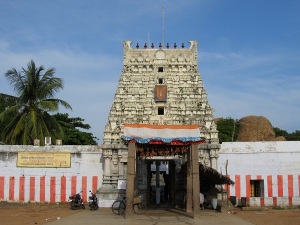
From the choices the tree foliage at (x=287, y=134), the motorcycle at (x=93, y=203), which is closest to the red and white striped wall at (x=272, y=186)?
the motorcycle at (x=93, y=203)

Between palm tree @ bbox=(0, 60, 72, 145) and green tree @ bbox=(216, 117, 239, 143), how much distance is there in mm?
32494

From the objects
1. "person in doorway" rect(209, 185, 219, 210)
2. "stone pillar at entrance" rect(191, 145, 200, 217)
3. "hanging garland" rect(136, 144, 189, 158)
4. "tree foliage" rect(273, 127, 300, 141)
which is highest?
"tree foliage" rect(273, 127, 300, 141)

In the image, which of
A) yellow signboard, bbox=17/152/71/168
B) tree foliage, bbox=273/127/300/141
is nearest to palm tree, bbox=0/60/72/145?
yellow signboard, bbox=17/152/71/168

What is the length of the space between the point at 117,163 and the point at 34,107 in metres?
8.28

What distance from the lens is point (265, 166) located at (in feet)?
80.8

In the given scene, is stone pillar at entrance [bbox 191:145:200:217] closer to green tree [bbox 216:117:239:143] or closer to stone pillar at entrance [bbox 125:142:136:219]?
stone pillar at entrance [bbox 125:142:136:219]

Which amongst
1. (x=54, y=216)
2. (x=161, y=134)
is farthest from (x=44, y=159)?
(x=161, y=134)

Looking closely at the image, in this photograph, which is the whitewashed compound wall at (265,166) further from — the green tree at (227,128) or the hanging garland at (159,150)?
the green tree at (227,128)

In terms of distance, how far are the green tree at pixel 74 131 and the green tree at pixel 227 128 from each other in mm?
18960

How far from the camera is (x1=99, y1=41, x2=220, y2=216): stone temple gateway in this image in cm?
2405

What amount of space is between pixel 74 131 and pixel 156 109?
21474mm

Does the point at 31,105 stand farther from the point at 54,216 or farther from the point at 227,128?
the point at 227,128

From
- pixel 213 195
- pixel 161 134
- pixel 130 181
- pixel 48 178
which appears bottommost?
pixel 213 195

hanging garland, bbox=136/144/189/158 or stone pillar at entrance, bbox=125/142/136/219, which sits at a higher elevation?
hanging garland, bbox=136/144/189/158
